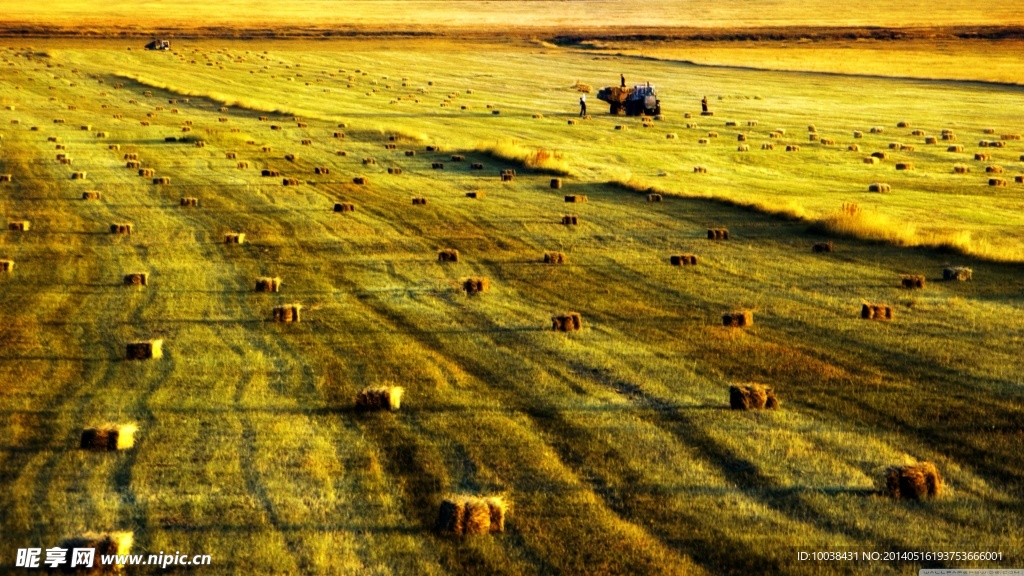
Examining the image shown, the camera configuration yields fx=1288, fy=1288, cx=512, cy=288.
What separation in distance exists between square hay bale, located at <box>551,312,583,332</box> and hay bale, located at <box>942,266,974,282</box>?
312 inches

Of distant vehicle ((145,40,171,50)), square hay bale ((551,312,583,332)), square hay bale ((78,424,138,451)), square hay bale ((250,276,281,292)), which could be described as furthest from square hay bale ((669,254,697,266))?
distant vehicle ((145,40,171,50))

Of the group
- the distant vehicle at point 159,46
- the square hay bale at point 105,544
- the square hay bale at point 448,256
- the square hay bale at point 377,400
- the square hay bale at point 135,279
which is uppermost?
the square hay bale at point 105,544

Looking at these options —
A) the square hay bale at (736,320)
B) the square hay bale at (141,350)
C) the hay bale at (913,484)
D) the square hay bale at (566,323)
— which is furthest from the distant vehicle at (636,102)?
the hay bale at (913,484)

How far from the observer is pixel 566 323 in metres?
18.0

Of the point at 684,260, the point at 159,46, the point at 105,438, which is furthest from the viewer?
the point at 159,46

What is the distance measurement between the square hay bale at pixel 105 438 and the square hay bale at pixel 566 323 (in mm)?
7163

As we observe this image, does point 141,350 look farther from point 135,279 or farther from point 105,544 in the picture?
point 105,544

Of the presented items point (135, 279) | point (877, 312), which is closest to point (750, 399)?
point (877, 312)

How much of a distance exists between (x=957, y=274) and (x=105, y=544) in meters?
16.9

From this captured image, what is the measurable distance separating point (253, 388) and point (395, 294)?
6487 mm

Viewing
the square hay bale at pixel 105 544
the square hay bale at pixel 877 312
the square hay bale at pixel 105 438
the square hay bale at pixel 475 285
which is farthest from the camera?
the square hay bale at pixel 475 285

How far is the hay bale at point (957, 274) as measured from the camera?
22.4m

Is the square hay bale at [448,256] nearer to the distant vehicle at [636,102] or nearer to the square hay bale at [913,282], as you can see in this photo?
the square hay bale at [913,282]

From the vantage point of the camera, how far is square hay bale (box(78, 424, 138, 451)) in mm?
12312
